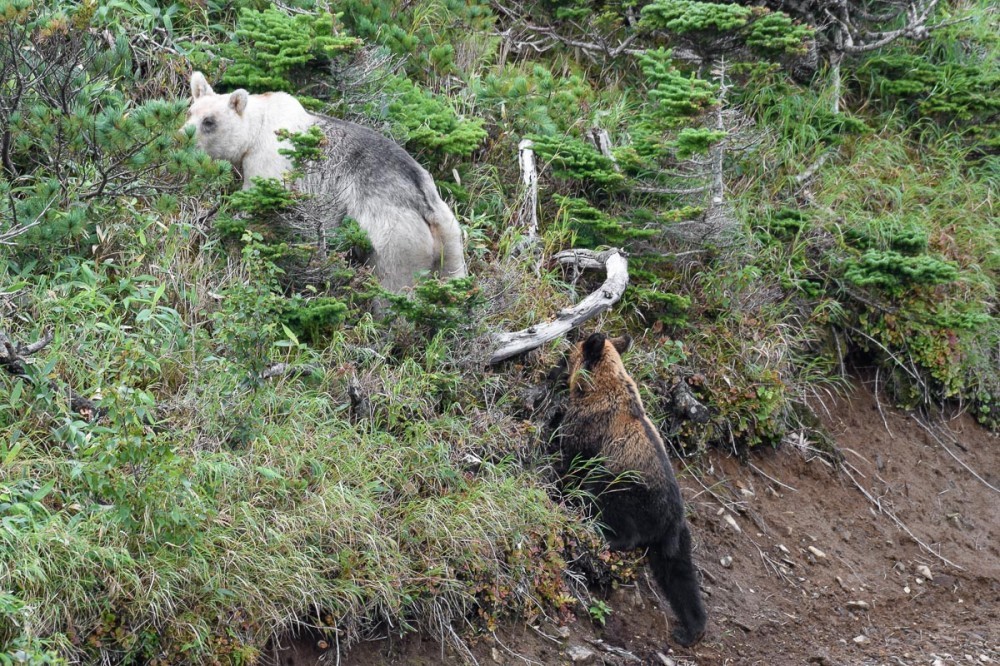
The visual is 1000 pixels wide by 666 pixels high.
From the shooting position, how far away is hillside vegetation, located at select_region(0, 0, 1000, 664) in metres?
4.63

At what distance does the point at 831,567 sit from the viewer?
6.94 m

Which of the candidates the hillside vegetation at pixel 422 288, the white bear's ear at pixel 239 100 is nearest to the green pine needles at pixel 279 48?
the hillside vegetation at pixel 422 288

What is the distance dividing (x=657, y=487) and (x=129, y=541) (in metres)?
2.89

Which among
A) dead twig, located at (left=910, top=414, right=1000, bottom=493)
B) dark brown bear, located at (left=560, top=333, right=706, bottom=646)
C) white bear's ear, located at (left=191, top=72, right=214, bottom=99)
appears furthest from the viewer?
dead twig, located at (left=910, top=414, right=1000, bottom=493)

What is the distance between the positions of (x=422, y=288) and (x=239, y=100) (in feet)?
6.63

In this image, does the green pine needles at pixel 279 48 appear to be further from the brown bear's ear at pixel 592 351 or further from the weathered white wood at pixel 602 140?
the brown bear's ear at pixel 592 351

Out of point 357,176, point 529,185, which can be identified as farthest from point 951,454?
point 357,176

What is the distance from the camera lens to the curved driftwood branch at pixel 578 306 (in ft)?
21.6

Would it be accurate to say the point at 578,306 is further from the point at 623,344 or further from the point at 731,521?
the point at 731,521

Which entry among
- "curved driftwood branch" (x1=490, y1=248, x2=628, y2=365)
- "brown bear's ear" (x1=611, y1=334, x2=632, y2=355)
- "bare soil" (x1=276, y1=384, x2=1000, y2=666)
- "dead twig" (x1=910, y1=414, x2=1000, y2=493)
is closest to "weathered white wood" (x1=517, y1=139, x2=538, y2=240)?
"curved driftwood branch" (x1=490, y1=248, x2=628, y2=365)

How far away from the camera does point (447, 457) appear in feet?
18.7

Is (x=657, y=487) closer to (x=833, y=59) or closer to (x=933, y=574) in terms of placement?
(x=933, y=574)

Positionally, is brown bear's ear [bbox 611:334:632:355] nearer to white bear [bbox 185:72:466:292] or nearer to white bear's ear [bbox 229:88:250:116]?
white bear [bbox 185:72:466:292]

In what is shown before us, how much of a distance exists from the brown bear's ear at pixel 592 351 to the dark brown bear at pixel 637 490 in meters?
0.04
